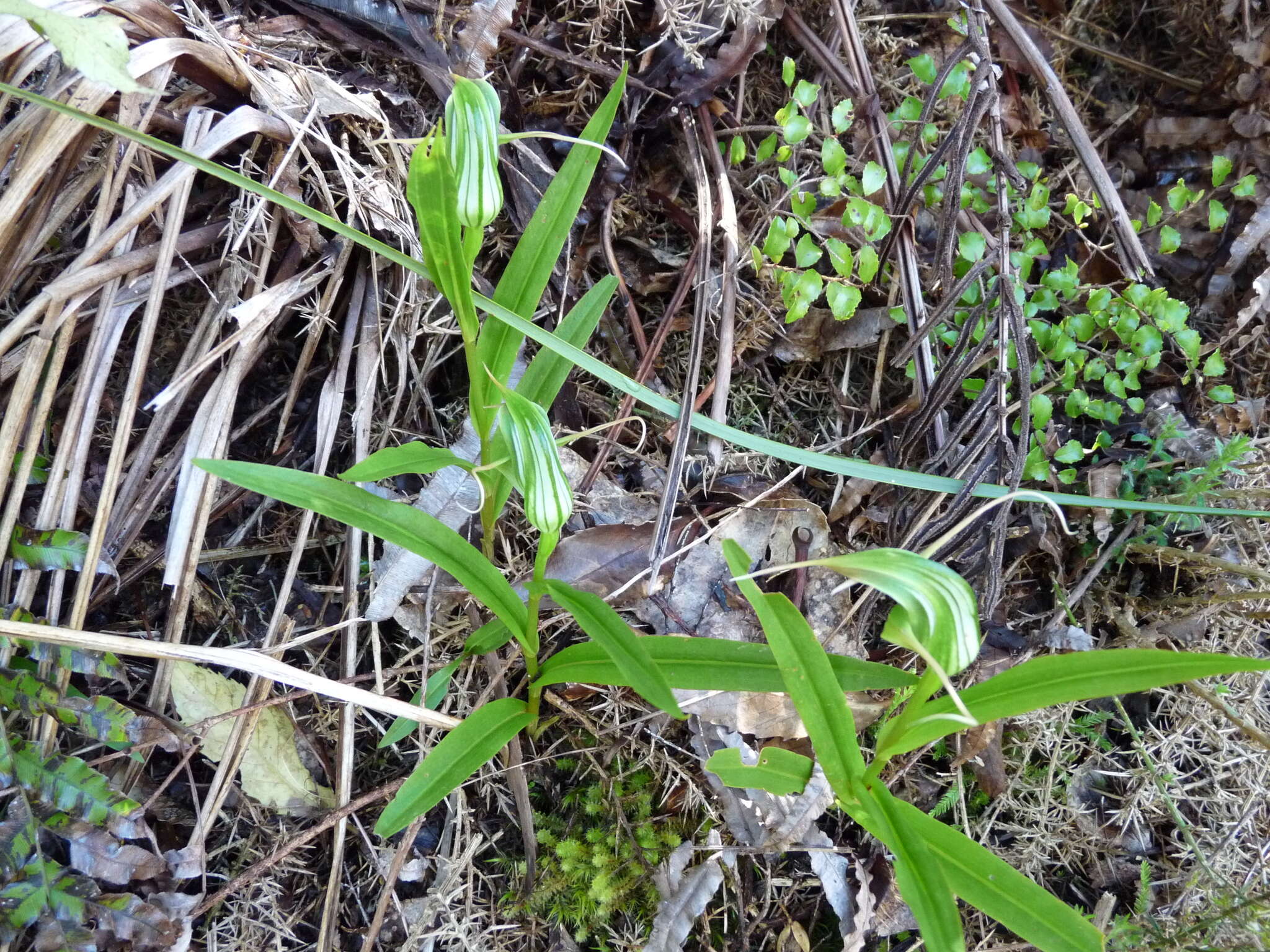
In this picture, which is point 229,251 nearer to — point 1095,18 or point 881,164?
point 881,164

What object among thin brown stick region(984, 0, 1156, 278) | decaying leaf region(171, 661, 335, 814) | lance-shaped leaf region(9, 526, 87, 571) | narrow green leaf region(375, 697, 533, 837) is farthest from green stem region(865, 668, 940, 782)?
lance-shaped leaf region(9, 526, 87, 571)

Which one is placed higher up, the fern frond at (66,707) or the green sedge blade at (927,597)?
the green sedge blade at (927,597)

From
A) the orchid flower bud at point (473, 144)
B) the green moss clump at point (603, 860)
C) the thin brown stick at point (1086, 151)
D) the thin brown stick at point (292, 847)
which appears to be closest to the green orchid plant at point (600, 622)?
the orchid flower bud at point (473, 144)

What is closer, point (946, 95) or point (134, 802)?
point (134, 802)

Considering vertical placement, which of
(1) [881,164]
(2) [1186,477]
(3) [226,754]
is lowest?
(3) [226,754]

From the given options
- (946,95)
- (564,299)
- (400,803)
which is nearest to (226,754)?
(400,803)

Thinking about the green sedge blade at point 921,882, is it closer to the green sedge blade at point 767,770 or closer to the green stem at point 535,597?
the green sedge blade at point 767,770
